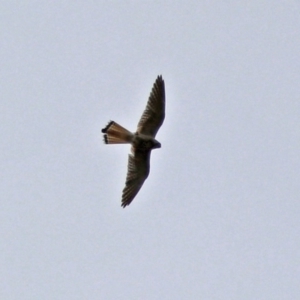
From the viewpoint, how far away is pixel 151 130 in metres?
22.2

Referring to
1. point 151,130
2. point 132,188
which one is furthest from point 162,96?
point 132,188

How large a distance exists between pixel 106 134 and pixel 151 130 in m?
1.49

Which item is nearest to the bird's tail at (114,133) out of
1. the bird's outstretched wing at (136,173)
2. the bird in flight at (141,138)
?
the bird in flight at (141,138)

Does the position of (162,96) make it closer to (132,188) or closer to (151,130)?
(151,130)

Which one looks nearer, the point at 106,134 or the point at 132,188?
the point at 106,134

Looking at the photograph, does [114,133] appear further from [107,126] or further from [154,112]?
[154,112]

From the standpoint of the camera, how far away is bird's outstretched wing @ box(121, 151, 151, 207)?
22.6 m

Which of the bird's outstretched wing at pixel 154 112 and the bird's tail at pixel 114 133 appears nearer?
the bird's tail at pixel 114 133

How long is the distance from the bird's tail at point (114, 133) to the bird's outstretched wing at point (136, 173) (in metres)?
1.09

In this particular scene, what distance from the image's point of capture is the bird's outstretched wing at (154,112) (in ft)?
71.4

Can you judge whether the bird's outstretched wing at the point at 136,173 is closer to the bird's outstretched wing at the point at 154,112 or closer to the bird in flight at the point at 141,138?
the bird in flight at the point at 141,138

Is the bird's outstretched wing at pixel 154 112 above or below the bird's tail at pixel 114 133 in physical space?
above

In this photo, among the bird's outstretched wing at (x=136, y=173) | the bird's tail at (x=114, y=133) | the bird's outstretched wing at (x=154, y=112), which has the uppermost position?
the bird's outstretched wing at (x=154, y=112)

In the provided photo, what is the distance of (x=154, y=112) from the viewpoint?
2191cm
